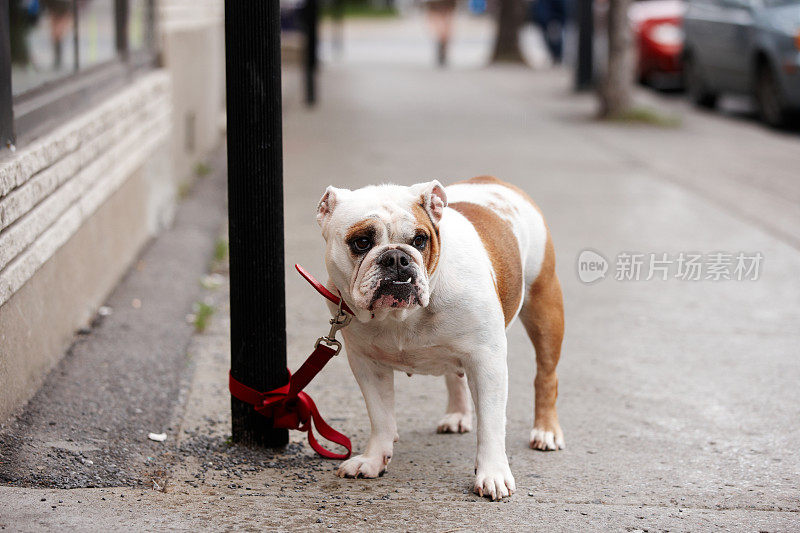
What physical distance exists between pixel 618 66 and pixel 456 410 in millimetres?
10248

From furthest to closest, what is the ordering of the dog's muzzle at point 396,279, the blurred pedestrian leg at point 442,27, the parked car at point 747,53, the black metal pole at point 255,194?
the blurred pedestrian leg at point 442,27, the parked car at point 747,53, the black metal pole at point 255,194, the dog's muzzle at point 396,279

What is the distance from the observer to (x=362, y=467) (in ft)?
12.9

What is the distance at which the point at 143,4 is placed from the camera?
867 centimetres

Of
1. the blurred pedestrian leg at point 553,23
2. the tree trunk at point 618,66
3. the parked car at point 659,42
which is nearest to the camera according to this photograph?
the tree trunk at point 618,66

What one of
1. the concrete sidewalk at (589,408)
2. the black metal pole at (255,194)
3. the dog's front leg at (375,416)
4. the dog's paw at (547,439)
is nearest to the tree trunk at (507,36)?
the concrete sidewalk at (589,408)

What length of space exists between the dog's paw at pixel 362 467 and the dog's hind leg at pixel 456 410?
565mm

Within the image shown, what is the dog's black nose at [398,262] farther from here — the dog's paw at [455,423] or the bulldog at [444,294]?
the dog's paw at [455,423]

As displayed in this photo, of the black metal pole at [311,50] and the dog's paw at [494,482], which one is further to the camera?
the black metal pole at [311,50]

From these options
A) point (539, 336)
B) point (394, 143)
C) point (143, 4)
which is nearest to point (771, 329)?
point (539, 336)

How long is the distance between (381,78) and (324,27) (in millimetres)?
18755

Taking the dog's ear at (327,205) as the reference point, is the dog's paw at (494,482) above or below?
below

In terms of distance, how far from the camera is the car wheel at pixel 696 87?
1577cm

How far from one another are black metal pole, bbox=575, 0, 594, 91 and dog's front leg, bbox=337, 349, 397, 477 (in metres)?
14.1

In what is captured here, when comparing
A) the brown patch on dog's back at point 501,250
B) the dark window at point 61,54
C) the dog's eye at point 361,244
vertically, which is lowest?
the brown patch on dog's back at point 501,250
